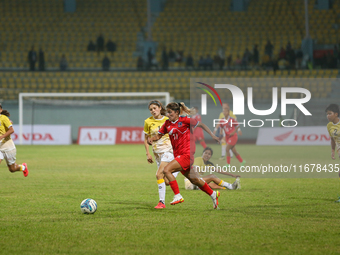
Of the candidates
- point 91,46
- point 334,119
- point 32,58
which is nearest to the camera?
point 334,119

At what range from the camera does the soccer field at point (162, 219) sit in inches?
229

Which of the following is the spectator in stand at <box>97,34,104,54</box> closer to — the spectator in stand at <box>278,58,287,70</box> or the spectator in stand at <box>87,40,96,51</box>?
the spectator in stand at <box>87,40,96,51</box>

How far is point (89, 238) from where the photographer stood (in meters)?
6.23

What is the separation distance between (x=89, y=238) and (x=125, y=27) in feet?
111

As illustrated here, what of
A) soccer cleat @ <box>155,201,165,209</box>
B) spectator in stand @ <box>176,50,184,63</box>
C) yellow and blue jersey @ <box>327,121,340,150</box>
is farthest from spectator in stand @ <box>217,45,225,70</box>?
soccer cleat @ <box>155,201,165,209</box>

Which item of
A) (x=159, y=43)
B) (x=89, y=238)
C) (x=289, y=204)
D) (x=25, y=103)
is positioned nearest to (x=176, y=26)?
(x=159, y=43)

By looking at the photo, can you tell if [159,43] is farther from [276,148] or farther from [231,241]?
[231,241]

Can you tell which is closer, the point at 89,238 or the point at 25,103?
the point at 89,238

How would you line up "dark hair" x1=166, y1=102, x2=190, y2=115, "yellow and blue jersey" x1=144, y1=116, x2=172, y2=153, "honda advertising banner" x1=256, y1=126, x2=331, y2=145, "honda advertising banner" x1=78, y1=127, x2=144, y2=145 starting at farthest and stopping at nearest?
"honda advertising banner" x1=78, y1=127, x2=144, y2=145 → "honda advertising banner" x1=256, y1=126, x2=331, y2=145 → "yellow and blue jersey" x1=144, y1=116, x2=172, y2=153 → "dark hair" x1=166, y1=102, x2=190, y2=115

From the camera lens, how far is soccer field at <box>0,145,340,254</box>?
5809 millimetres

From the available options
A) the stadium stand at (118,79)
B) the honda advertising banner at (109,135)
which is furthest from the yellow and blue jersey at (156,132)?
the stadium stand at (118,79)

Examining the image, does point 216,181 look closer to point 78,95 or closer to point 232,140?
point 232,140

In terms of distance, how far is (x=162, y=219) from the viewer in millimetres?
7523

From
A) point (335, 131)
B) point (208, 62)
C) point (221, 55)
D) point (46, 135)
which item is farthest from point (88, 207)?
point (221, 55)
